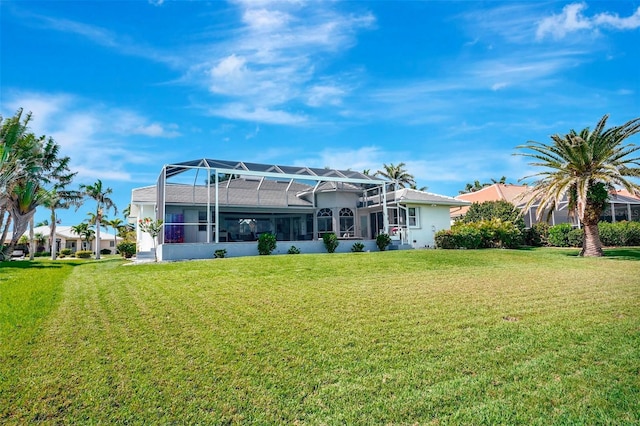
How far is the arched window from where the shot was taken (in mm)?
26828

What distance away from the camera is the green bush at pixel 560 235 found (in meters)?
26.0

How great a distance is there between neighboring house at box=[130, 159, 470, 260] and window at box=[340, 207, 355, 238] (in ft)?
0.24

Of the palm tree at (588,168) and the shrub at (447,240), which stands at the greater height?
the palm tree at (588,168)

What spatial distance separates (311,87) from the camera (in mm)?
15984

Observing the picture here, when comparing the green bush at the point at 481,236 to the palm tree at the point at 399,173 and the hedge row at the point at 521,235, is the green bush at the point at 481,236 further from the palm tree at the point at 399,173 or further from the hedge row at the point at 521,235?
the palm tree at the point at 399,173

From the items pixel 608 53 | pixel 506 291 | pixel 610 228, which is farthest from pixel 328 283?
pixel 610 228

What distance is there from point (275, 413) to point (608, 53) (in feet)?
59.6

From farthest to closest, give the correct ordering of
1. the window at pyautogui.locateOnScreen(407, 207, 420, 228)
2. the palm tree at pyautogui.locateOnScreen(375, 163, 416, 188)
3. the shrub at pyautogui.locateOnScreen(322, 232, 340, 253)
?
the palm tree at pyautogui.locateOnScreen(375, 163, 416, 188) → the window at pyautogui.locateOnScreen(407, 207, 420, 228) → the shrub at pyautogui.locateOnScreen(322, 232, 340, 253)

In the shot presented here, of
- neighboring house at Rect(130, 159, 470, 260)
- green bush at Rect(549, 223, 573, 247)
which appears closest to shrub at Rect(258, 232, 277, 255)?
neighboring house at Rect(130, 159, 470, 260)

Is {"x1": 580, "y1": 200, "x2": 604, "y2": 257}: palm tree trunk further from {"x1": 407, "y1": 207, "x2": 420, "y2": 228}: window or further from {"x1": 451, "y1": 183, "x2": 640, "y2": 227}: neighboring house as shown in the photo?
{"x1": 451, "y1": 183, "x2": 640, "y2": 227}: neighboring house

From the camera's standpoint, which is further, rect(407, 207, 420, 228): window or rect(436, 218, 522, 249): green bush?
rect(407, 207, 420, 228): window

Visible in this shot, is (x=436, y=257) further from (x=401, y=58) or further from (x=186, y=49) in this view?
(x=186, y=49)

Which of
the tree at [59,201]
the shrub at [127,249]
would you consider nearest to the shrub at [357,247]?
the shrub at [127,249]

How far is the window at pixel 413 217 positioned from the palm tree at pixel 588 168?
8.05 metres
